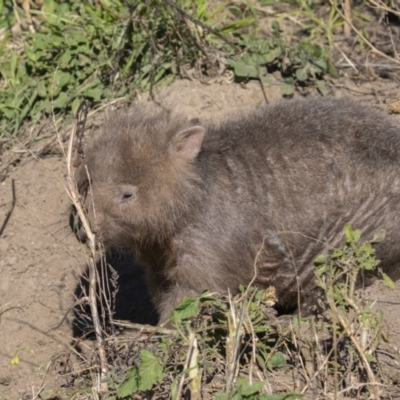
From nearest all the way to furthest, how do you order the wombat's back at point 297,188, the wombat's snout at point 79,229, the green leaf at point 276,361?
the green leaf at point 276,361, the wombat's snout at point 79,229, the wombat's back at point 297,188

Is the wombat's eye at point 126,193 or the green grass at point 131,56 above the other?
the wombat's eye at point 126,193

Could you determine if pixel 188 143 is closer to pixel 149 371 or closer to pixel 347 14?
pixel 149 371

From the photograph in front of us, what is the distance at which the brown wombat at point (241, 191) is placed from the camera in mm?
5965

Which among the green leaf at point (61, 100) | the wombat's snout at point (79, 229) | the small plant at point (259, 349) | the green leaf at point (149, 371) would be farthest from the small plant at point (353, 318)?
the green leaf at point (61, 100)

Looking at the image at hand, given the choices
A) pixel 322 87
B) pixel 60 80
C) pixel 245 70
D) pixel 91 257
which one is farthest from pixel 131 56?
pixel 91 257

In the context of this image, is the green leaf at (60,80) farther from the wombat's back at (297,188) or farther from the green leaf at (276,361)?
the green leaf at (276,361)

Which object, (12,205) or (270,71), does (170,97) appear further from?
(12,205)

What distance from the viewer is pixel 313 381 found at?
16.3ft

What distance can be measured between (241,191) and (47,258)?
81.6 inches

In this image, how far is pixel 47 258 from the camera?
762cm

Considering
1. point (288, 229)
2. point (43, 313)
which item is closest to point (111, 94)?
point (43, 313)

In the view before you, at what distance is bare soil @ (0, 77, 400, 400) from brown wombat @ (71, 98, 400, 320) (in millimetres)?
586

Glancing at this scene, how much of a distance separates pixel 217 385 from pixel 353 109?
252 cm

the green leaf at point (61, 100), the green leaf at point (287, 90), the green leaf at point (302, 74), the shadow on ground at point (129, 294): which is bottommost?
the shadow on ground at point (129, 294)
